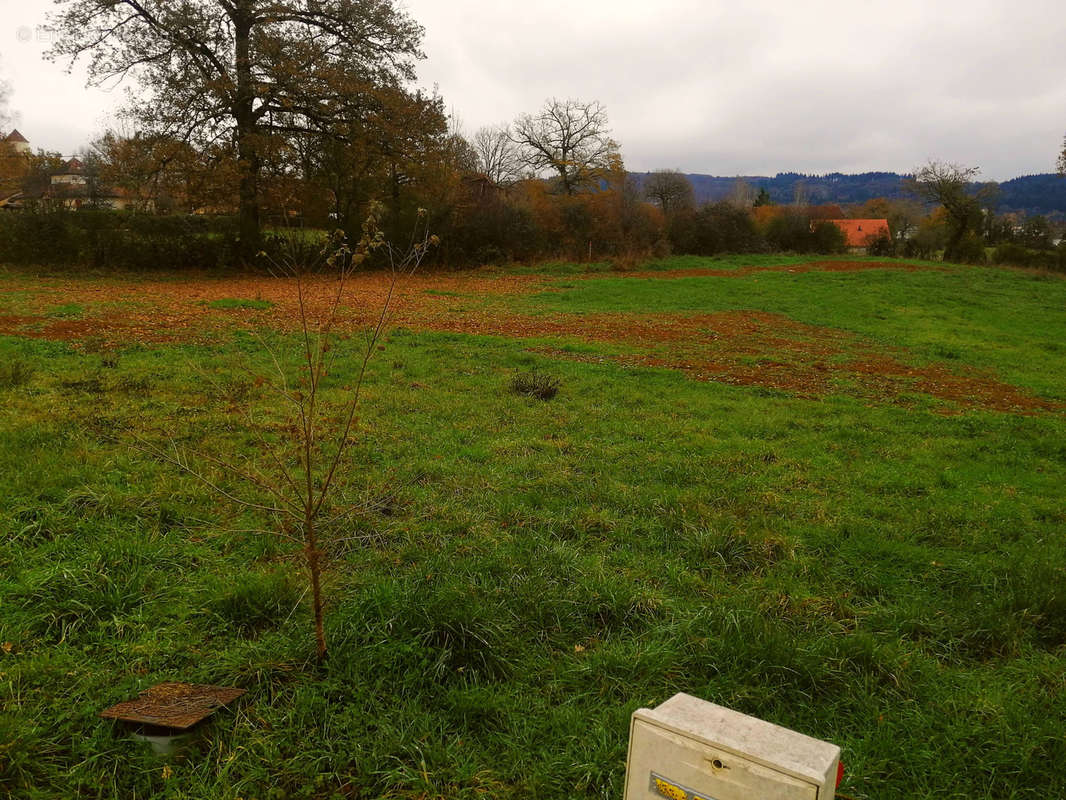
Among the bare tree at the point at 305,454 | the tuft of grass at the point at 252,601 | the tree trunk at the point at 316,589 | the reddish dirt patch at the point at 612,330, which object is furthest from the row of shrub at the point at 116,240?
the tree trunk at the point at 316,589

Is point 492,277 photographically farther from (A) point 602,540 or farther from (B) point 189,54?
(A) point 602,540

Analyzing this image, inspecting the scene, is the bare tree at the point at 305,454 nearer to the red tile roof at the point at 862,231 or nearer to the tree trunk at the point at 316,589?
the tree trunk at the point at 316,589

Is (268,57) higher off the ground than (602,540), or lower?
higher

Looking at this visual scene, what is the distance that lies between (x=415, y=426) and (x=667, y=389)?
3421 millimetres

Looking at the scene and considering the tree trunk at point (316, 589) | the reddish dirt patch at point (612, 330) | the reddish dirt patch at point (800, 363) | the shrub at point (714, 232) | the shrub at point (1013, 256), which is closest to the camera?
the tree trunk at point (316, 589)

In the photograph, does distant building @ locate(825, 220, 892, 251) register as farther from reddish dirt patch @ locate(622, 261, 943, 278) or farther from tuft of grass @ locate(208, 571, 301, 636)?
tuft of grass @ locate(208, 571, 301, 636)

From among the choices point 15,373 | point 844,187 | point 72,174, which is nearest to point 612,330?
point 15,373

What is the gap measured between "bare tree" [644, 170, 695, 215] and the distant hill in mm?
45199

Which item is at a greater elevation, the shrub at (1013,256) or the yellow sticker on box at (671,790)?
the shrub at (1013,256)

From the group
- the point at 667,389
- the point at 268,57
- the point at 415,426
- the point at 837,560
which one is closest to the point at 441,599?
the point at 837,560

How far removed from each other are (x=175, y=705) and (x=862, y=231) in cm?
5830

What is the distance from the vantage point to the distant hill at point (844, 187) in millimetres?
82125

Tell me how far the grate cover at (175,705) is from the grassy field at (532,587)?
74 mm

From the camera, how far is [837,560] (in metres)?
3.92
